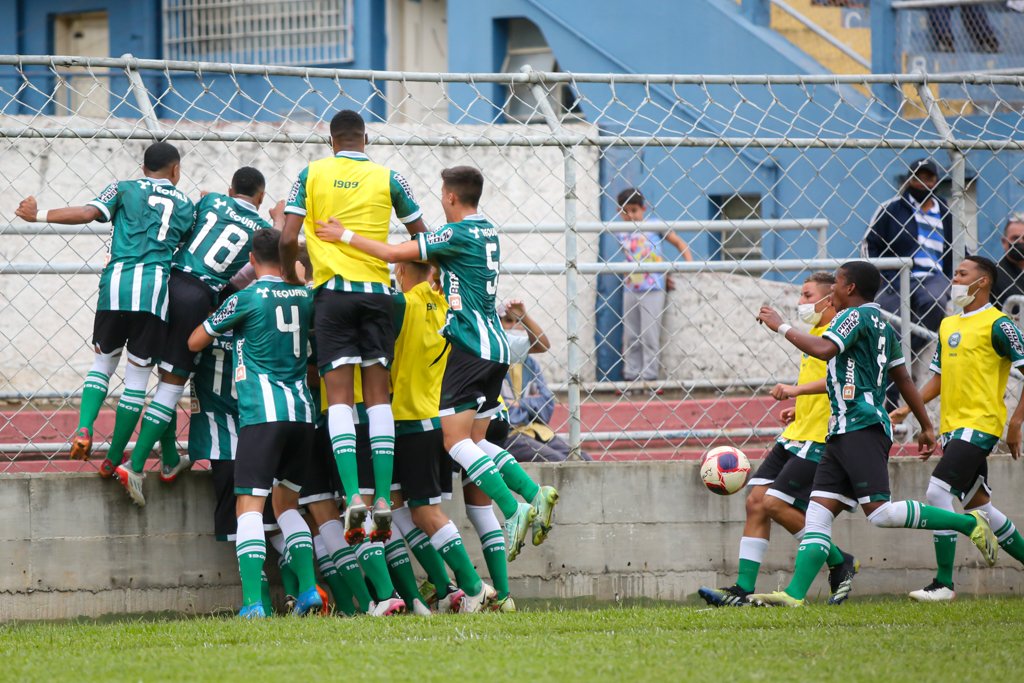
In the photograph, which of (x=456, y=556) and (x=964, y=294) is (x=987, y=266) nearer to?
(x=964, y=294)

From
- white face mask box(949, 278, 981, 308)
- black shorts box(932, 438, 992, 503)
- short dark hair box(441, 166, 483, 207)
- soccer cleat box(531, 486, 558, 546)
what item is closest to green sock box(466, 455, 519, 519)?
soccer cleat box(531, 486, 558, 546)

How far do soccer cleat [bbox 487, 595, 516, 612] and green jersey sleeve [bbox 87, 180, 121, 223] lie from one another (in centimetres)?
290

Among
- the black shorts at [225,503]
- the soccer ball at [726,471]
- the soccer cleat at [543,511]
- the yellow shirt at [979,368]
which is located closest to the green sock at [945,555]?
the yellow shirt at [979,368]

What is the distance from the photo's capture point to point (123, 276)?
7000 mm

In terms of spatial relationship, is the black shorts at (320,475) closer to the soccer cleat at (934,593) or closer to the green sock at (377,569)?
the green sock at (377,569)

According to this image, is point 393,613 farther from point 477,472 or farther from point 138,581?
point 138,581

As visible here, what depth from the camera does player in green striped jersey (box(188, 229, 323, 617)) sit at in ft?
21.9

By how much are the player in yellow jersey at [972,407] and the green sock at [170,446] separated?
14.0ft

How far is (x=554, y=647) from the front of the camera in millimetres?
5543

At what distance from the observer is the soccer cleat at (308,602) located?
6.76 m

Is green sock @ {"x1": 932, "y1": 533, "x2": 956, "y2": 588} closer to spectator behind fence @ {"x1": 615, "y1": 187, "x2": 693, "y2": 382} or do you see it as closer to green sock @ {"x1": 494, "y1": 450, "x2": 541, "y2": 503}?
green sock @ {"x1": 494, "y1": 450, "x2": 541, "y2": 503}

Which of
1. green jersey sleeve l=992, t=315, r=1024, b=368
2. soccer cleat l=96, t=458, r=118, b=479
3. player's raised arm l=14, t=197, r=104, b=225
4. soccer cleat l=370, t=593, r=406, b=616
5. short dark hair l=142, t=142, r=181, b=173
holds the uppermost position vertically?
short dark hair l=142, t=142, r=181, b=173

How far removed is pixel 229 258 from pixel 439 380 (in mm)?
1369

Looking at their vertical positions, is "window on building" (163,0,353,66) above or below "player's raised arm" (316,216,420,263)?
above
